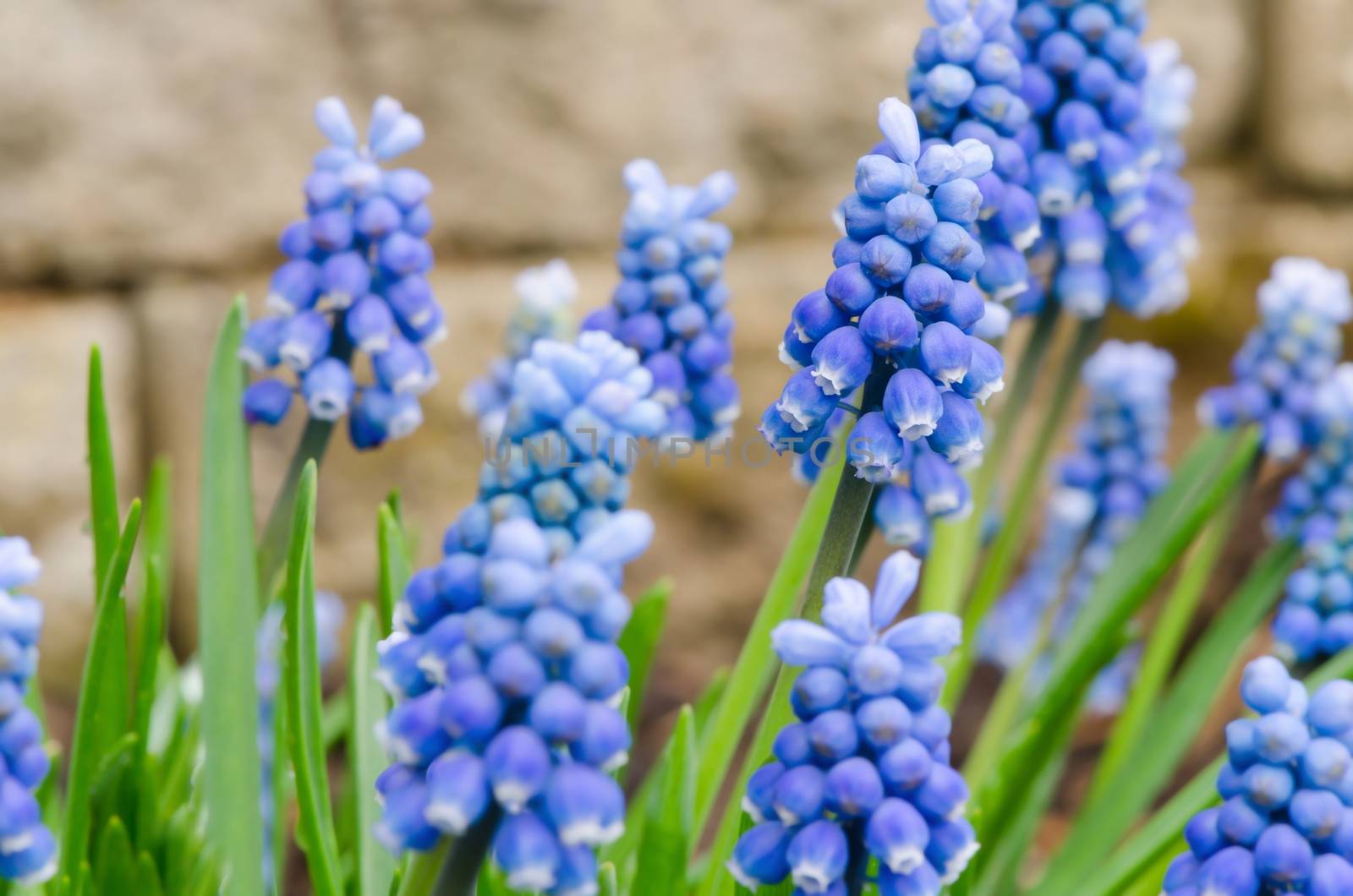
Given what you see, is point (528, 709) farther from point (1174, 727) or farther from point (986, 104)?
point (1174, 727)

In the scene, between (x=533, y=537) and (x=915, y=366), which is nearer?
(x=533, y=537)

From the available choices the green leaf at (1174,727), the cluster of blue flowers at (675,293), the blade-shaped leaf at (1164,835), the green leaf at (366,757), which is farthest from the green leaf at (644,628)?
the green leaf at (1174,727)

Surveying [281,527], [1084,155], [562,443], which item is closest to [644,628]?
[281,527]

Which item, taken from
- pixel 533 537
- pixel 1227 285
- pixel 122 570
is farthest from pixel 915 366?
pixel 1227 285

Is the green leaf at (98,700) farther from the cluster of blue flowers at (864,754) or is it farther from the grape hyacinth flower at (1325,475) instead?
the grape hyacinth flower at (1325,475)

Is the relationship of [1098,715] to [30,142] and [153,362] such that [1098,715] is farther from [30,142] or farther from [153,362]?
[30,142]

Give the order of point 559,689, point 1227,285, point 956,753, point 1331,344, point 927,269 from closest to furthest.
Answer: point 559,689 → point 927,269 → point 1331,344 → point 956,753 → point 1227,285

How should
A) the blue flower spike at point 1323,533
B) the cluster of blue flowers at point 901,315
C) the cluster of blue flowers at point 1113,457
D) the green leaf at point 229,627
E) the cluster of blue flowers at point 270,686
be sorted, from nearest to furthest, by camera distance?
the cluster of blue flowers at point 901,315 < the green leaf at point 229,627 < the blue flower spike at point 1323,533 < the cluster of blue flowers at point 270,686 < the cluster of blue flowers at point 1113,457

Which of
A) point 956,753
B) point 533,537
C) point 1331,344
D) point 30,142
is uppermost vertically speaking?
point 30,142
